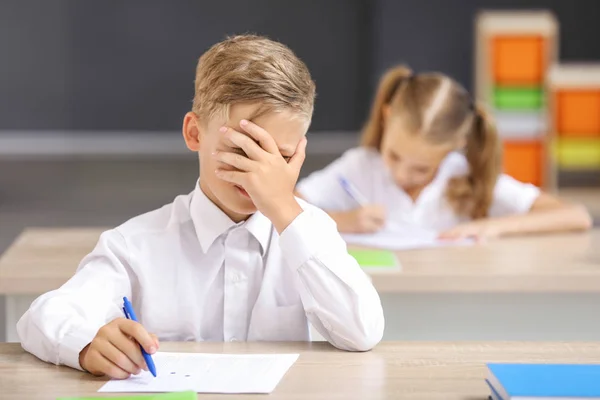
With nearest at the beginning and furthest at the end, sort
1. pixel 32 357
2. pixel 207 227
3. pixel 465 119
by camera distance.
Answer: pixel 32 357 < pixel 207 227 < pixel 465 119

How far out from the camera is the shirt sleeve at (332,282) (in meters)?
1.44

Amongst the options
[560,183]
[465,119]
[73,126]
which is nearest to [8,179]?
[73,126]

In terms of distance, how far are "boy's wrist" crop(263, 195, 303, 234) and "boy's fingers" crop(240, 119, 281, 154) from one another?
7 cm

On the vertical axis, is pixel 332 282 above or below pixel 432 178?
above

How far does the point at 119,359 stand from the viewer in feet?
4.25

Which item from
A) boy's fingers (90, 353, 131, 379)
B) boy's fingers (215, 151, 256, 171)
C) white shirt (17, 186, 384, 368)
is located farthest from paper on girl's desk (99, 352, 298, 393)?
boy's fingers (215, 151, 256, 171)

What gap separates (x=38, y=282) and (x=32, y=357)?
55 cm

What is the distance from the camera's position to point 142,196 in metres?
6.06

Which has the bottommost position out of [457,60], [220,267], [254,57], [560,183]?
[560,183]

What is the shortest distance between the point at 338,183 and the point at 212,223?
1.29 metres

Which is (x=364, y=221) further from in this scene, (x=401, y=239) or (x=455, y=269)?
(x=455, y=269)

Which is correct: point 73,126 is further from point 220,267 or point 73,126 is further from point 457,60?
point 220,267

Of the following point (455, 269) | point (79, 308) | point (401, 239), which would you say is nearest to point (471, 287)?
point (455, 269)

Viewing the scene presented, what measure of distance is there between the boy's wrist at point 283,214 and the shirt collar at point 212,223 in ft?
0.45
